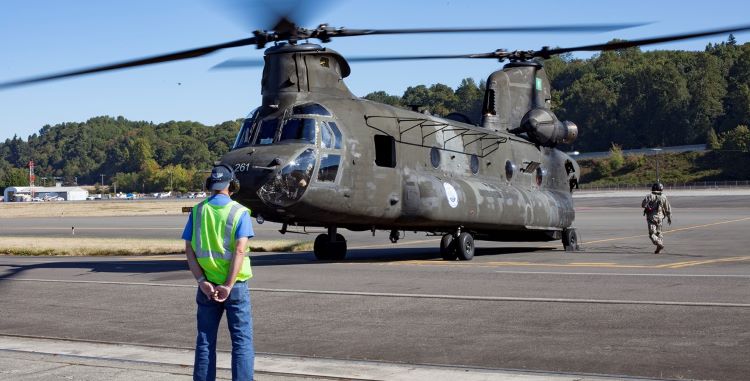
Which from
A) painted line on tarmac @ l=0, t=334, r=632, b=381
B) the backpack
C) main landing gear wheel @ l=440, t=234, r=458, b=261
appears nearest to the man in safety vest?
painted line on tarmac @ l=0, t=334, r=632, b=381

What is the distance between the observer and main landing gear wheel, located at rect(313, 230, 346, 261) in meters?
23.1

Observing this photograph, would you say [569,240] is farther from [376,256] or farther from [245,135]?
[245,135]

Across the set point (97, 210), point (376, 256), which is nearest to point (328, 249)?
point (376, 256)

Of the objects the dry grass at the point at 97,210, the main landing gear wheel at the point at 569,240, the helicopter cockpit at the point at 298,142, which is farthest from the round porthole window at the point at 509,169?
the dry grass at the point at 97,210

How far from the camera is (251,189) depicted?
62.3 feet

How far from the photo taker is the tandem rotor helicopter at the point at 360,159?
1931 cm

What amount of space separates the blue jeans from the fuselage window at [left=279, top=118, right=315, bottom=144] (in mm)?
12580

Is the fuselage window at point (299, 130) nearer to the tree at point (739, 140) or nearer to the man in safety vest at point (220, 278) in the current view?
the man in safety vest at point (220, 278)

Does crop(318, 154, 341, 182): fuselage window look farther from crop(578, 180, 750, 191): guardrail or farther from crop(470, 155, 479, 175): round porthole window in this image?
crop(578, 180, 750, 191): guardrail

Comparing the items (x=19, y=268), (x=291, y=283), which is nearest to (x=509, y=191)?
(x=291, y=283)

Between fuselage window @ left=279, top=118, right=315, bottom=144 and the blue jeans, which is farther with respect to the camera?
fuselage window @ left=279, top=118, right=315, bottom=144

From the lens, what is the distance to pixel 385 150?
72.1 feet

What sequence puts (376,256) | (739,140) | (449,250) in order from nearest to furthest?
(449,250), (376,256), (739,140)

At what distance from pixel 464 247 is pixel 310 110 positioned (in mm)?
5488
